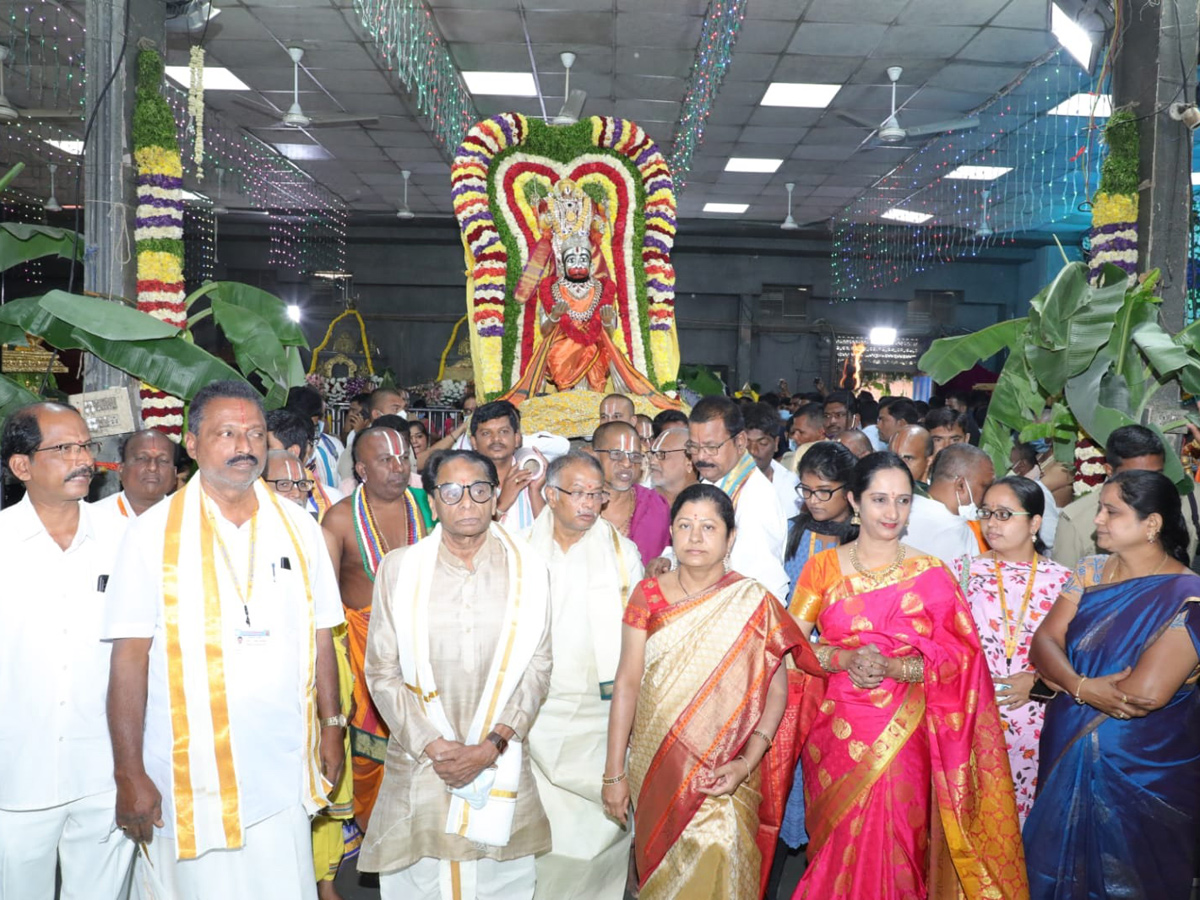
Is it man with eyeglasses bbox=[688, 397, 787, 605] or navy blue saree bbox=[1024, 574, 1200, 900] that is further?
man with eyeglasses bbox=[688, 397, 787, 605]

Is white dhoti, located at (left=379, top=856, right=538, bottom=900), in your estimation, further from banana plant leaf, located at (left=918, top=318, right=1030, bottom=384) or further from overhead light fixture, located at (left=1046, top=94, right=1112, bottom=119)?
overhead light fixture, located at (left=1046, top=94, right=1112, bottom=119)

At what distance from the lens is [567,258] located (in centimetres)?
905

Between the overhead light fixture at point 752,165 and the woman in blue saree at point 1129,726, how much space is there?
10.4m

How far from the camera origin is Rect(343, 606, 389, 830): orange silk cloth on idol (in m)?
3.88

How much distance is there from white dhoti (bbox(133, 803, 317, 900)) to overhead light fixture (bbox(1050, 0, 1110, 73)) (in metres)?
6.15

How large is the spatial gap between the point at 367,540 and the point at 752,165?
10579mm

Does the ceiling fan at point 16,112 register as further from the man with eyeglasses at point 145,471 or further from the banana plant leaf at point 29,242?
the man with eyeglasses at point 145,471

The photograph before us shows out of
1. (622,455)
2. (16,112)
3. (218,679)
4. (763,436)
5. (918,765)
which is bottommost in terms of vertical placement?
(918,765)

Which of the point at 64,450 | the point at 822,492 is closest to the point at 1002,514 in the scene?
the point at 822,492

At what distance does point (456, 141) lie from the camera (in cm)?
1173

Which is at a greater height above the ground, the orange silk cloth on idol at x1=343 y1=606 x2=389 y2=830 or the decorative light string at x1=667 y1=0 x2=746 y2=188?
the decorative light string at x1=667 y1=0 x2=746 y2=188

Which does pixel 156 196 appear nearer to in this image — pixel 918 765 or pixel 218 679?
pixel 218 679

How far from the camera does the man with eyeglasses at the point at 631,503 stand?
13.5ft

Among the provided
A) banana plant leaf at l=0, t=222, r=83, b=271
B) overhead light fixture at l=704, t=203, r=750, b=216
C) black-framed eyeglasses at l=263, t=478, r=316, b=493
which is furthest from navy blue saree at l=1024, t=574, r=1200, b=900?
overhead light fixture at l=704, t=203, r=750, b=216
